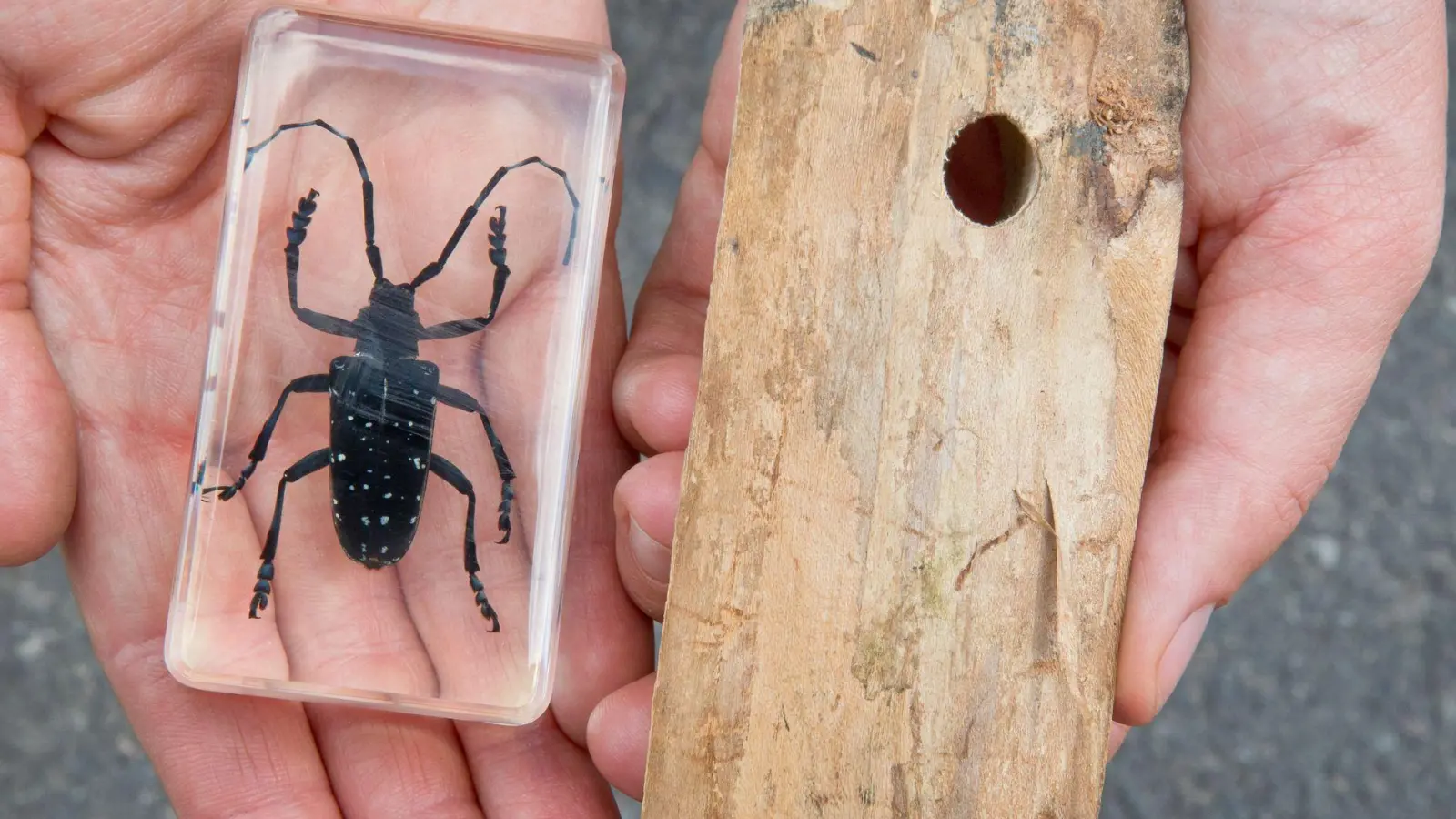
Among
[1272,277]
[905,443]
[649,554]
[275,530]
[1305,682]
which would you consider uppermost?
[1272,277]

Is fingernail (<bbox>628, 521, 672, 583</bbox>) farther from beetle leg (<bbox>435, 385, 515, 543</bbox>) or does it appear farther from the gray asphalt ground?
the gray asphalt ground

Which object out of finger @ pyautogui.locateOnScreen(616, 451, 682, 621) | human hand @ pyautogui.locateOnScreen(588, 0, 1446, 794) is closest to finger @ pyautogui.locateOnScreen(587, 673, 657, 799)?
human hand @ pyautogui.locateOnScreen(588, 0, 1446, 794)

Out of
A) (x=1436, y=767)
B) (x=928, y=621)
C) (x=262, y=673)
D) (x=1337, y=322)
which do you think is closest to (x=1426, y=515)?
(x=1436, y=767)

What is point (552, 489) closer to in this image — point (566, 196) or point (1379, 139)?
point (566, 196)

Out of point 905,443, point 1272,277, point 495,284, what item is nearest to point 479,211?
point 495,284

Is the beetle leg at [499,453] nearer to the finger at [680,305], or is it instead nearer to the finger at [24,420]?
the finger at [680,305]

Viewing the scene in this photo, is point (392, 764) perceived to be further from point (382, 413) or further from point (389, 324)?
point (389, 324)
